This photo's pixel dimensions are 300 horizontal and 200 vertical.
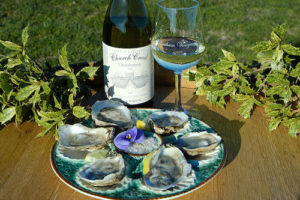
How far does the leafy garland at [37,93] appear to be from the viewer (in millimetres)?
1262

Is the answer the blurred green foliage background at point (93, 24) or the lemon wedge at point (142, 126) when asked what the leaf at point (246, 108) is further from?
the blurred green foliage background at point (93, 24)

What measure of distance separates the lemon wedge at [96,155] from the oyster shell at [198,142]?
0.23 meters

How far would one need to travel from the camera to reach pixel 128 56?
4.30 ft

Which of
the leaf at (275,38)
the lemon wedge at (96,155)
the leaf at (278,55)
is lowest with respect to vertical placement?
the lemon wedge at (96,155)

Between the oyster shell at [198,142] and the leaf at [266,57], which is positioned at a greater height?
the leaf at [266,57]

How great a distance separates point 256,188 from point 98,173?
45cm

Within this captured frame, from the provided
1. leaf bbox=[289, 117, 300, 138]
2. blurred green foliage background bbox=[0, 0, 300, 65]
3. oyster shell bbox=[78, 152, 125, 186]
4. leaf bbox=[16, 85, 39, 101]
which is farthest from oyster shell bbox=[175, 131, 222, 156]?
blurred green foliage background bbox=[0, 0, 300, 65]

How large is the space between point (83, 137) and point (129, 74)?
305mm

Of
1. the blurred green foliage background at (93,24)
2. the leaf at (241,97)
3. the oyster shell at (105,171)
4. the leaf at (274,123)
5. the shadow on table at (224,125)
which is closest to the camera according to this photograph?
the oyster shell at (105,171)

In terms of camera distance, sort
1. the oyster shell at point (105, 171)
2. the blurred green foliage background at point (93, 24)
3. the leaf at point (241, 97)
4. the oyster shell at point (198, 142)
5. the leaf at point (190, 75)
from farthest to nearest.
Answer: the blurred green foliage background at point (93, 24)
the leaf at point (190, 75)
the leaf at point (241, 97)
the oyster shell at point (198, 142)
the oyster shell at point (105, 171)

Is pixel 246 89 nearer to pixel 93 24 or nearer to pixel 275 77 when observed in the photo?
pixel 275 77

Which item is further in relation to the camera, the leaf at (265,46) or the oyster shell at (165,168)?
the leaf at (265,46)

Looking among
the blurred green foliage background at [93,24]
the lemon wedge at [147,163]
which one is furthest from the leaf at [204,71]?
the blurred green foliage background at [93,24]

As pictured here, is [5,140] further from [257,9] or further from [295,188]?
[257,9]
